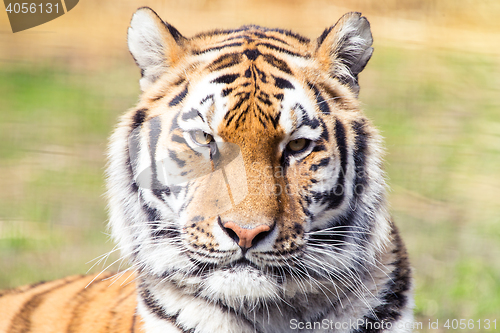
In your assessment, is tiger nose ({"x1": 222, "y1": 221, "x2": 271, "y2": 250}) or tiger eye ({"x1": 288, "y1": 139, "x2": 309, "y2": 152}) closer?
tiger nose ({"x1": 222, "y1": 221, "x2": 271, "y2": 250})

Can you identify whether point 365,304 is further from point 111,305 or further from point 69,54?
point 69,54

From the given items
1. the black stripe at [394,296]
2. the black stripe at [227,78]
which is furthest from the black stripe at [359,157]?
the black stripe at [227,78]

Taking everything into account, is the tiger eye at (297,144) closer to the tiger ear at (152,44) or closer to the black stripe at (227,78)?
the black stripe at (227,78)

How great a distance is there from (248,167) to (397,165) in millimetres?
1832

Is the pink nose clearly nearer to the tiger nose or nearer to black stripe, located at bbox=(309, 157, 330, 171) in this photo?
the tiger nose

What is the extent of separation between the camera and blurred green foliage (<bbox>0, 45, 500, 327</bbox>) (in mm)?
2268

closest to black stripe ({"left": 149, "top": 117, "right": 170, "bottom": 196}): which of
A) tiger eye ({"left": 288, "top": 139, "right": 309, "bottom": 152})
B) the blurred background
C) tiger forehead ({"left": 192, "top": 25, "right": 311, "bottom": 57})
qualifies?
tiger forehead ({"left": 192, "top": 25, "right": 311, "bottom": 57})

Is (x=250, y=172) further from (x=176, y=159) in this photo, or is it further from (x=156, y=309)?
(x=156, y=309)

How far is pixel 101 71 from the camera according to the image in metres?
3.48

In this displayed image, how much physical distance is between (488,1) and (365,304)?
2542mm

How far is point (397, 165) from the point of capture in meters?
2.81

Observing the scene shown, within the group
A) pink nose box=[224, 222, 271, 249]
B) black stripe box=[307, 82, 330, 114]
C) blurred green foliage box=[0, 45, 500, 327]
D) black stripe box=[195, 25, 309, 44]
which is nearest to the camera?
pink nose box=[224, 222, 271, 249]

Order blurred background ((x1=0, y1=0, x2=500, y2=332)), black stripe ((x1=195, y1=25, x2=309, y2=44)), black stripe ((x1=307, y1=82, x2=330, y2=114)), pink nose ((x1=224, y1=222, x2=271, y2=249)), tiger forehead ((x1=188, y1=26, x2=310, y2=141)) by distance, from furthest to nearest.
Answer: blurred background ((x1=0, y1=0, x2=500, y2=332)), black stripe ((x1=195, y1=25, x2=309, y2=44)), black stripe ((x1=307, y1=82, x2=330, y2=114)), tiger forehead ((x1=188, y1=26, x2=310, y2=141)), pink nose ((x1=224, y1=222, x2=271, y2=249))

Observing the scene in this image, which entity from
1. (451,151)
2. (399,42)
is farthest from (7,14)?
(451,151)
